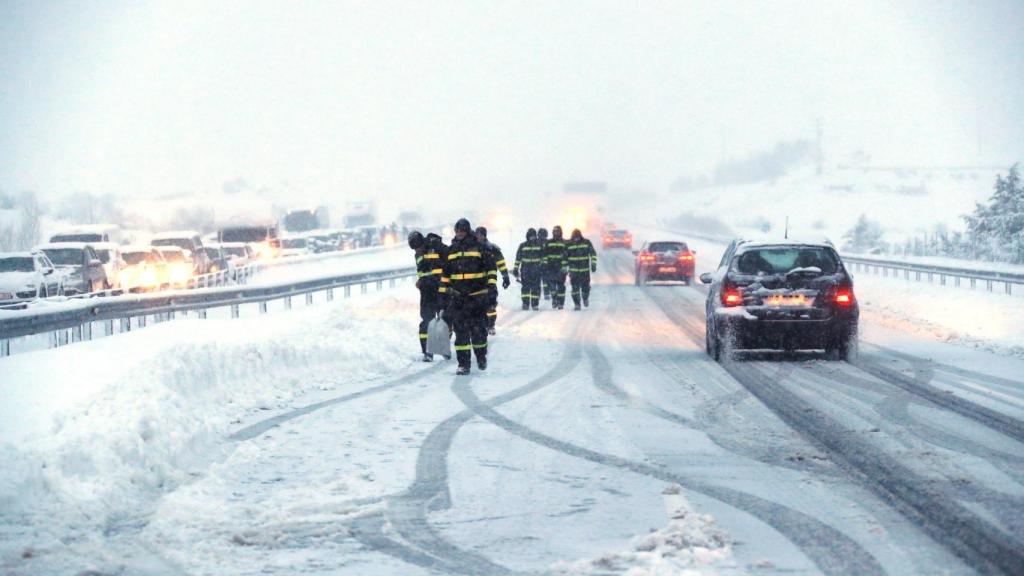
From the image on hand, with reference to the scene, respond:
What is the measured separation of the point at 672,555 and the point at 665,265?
30.6 m

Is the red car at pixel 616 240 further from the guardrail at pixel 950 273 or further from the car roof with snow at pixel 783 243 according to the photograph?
the car roof with snow at pixel 783 243

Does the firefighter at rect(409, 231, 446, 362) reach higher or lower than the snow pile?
higher

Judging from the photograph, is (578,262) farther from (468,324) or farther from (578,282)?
(468,324)

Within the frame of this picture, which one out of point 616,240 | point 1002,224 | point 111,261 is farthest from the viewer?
point 616,240

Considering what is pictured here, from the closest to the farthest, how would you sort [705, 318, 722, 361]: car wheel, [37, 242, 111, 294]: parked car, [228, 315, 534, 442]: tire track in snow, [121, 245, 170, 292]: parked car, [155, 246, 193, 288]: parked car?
[228, 315, 534, 442]: tire track in snow
[705, 318, 722, 361]: car wheel
[37, 242, 111, 294]: parked car
[121, 245, 170, 292]: parked car
[155, 246, 193, 288]: parked car

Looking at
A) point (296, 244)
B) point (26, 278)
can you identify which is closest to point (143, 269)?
point (26, 278)

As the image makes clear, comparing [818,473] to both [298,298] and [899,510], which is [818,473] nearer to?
[899,510]

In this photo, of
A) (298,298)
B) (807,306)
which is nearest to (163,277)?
(298,298)

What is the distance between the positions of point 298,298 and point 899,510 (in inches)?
1161

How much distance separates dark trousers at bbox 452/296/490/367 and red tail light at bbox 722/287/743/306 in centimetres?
307

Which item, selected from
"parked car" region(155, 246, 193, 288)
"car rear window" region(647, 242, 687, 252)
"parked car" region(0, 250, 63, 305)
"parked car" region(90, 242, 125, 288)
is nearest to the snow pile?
"parked car" region(0, 250, 63, 305)

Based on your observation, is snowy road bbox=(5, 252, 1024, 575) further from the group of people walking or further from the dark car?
the dark car

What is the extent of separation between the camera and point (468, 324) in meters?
14.4

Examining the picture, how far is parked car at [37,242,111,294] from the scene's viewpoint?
101 feet
